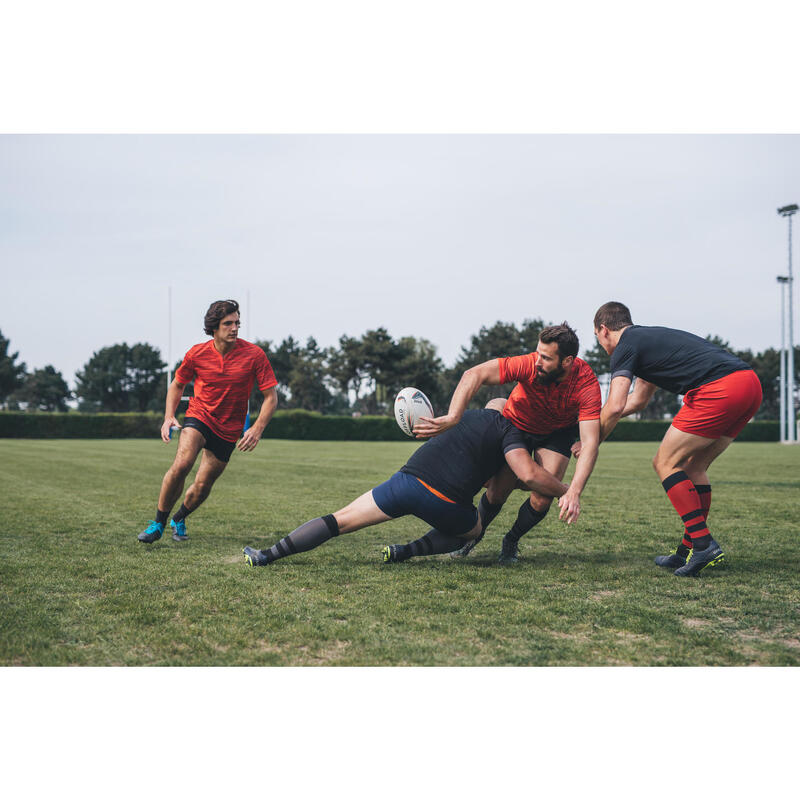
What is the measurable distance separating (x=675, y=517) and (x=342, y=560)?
437 cm

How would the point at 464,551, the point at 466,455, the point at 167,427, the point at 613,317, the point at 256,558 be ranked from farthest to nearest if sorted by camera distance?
1. the point at 167,427
2. the point at 464,551
3. the point at 613,317
4. the point at 256,558
5. the point at 466,455

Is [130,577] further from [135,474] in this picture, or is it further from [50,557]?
[135,474]

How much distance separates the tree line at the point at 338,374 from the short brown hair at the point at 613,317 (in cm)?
5680

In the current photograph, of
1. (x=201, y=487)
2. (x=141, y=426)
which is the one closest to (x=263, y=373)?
(x=201, y=487)

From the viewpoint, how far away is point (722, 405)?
16.1ft

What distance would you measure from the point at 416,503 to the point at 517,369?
1.16 meters

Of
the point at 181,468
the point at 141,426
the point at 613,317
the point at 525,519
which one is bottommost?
the point at 141,426

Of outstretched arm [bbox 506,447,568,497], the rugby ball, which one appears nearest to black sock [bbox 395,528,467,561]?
outstretched arm [bbox 506,447,568,497]

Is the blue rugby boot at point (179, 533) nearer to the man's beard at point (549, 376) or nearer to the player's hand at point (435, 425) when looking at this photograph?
the player's hand at point (435, 425)

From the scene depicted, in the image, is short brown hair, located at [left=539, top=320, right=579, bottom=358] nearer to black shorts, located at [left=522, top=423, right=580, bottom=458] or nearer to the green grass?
black shorts, located at [left=522, top=423, right=580, bottom=458]

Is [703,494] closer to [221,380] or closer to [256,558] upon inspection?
[256,558]

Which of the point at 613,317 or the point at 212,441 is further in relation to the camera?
the point at 212,441

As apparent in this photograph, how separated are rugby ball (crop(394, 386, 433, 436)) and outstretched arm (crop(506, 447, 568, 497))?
79 centimetres

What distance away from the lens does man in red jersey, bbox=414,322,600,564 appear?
4656 millimetres
